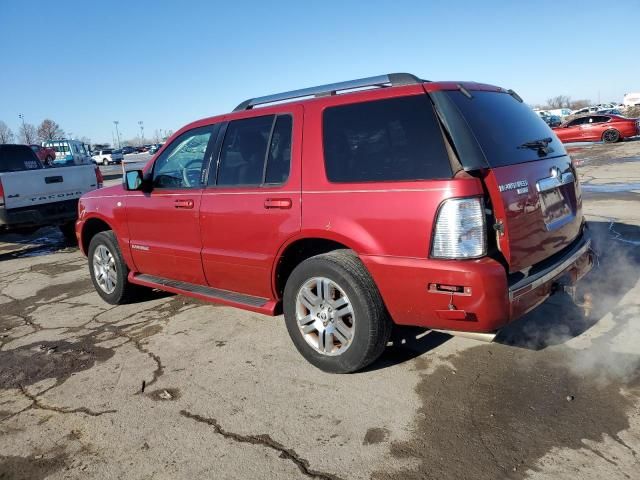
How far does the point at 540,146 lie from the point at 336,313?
184 cm

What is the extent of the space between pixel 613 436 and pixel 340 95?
2.63 metres

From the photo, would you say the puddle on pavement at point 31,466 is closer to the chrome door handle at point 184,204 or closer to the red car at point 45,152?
the chrome door handle at point 184,204

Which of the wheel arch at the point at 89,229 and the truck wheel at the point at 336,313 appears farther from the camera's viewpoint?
the wheel arch at the point at 89,229

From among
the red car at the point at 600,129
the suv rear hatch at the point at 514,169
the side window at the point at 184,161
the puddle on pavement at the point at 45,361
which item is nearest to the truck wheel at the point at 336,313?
the suv rear hatch at the point at 514,169

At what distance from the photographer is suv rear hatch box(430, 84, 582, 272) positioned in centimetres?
290

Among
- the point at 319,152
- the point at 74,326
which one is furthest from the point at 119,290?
the point at 319,152

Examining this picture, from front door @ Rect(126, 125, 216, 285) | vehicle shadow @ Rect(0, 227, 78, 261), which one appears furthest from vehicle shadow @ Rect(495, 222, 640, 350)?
vehicle shadow @ Rect(0, 227, 78, 261)

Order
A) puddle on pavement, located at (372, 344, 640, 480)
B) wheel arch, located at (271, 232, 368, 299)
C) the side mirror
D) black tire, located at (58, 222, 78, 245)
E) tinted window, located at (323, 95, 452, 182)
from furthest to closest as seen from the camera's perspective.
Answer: black tire, located at (58, 222, 78, 245), the side mirror, wheel arch, located at (271, 232, 368, 299), tinted window, located at (323, 95, 452, 182), puddle on pavement, located at (372, 344, 640, 480)

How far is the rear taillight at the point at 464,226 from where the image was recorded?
2.80 metres

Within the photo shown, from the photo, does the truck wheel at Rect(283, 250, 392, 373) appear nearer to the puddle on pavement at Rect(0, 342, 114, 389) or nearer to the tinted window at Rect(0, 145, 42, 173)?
the puddle on pavement at Rect(0, 342, 114, 389)

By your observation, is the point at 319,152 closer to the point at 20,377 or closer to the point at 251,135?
the point at 251,135

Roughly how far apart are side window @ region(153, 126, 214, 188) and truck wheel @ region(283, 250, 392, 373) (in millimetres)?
1487

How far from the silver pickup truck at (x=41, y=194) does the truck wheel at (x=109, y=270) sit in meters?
3.34

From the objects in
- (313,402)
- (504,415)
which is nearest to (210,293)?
(313,402)
